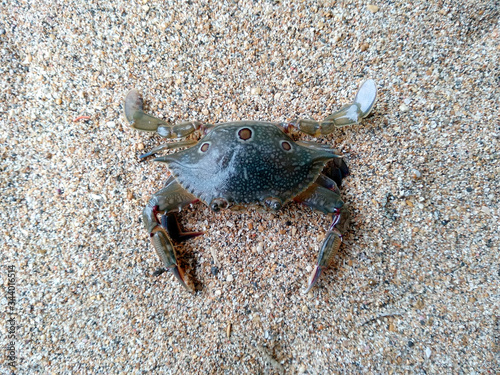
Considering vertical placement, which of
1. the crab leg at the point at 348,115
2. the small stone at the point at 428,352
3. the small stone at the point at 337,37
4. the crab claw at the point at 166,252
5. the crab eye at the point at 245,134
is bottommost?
the small stone at the point at 428,352

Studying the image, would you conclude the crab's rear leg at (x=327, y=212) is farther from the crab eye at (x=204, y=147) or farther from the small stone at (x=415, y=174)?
the crab eye at (x=204, y=147)

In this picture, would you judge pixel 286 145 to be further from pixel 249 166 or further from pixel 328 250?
pixel 328 250

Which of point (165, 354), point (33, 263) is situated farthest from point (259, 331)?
point (33, 263)

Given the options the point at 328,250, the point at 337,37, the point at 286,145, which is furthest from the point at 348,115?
the point at 328,250

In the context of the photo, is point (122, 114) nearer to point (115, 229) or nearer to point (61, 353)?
point (115, 229)

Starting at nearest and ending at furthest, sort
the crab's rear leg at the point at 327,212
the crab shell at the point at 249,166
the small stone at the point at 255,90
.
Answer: the crab shell at the point at 249,166 < the crab's rear leg at the point at 327,212 < the small stone at the point at 255,90

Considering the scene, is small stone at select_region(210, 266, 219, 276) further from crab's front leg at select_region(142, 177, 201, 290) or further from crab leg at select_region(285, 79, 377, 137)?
crab leg at select_region(285, 79, 377, 137)

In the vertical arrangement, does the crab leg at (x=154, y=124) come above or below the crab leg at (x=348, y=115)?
above

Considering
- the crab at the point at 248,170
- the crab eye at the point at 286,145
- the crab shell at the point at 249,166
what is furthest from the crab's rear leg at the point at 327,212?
the crab eye at the point at 286,145
